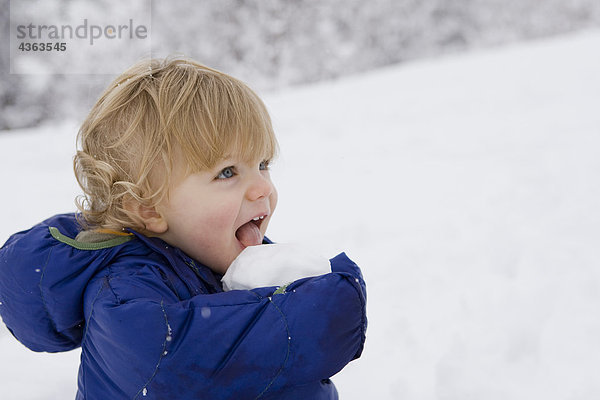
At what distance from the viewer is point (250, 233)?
1.63m

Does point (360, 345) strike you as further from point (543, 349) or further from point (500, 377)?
point (543, 349)

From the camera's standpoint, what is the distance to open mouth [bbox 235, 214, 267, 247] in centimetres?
162

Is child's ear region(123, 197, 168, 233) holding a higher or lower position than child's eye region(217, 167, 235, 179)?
lower

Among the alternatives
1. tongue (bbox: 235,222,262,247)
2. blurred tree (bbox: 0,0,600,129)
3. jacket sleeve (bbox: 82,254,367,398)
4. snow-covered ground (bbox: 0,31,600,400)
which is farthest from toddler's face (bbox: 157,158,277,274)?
blurred tree (bbox: 0,0,600,129)

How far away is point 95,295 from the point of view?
1289mm

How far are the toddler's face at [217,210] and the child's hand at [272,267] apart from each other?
0.09m

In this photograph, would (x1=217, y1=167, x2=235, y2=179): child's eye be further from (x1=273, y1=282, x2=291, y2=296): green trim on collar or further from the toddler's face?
(x1=273, y1=282, x2=291, y2=296): green trim on collar

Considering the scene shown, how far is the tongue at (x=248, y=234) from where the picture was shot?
162 centimetres

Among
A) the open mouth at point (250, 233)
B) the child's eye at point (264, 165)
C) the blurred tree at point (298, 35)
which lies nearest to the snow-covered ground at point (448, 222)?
the open mouth at point (250, 233)

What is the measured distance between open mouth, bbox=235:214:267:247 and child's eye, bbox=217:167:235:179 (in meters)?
0.16

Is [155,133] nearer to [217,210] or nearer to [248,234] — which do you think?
[217,210]

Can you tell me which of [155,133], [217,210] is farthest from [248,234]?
[155,133]

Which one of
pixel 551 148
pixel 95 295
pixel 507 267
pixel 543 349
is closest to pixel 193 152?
pixel 95 295

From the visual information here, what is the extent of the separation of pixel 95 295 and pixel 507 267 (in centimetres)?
256
